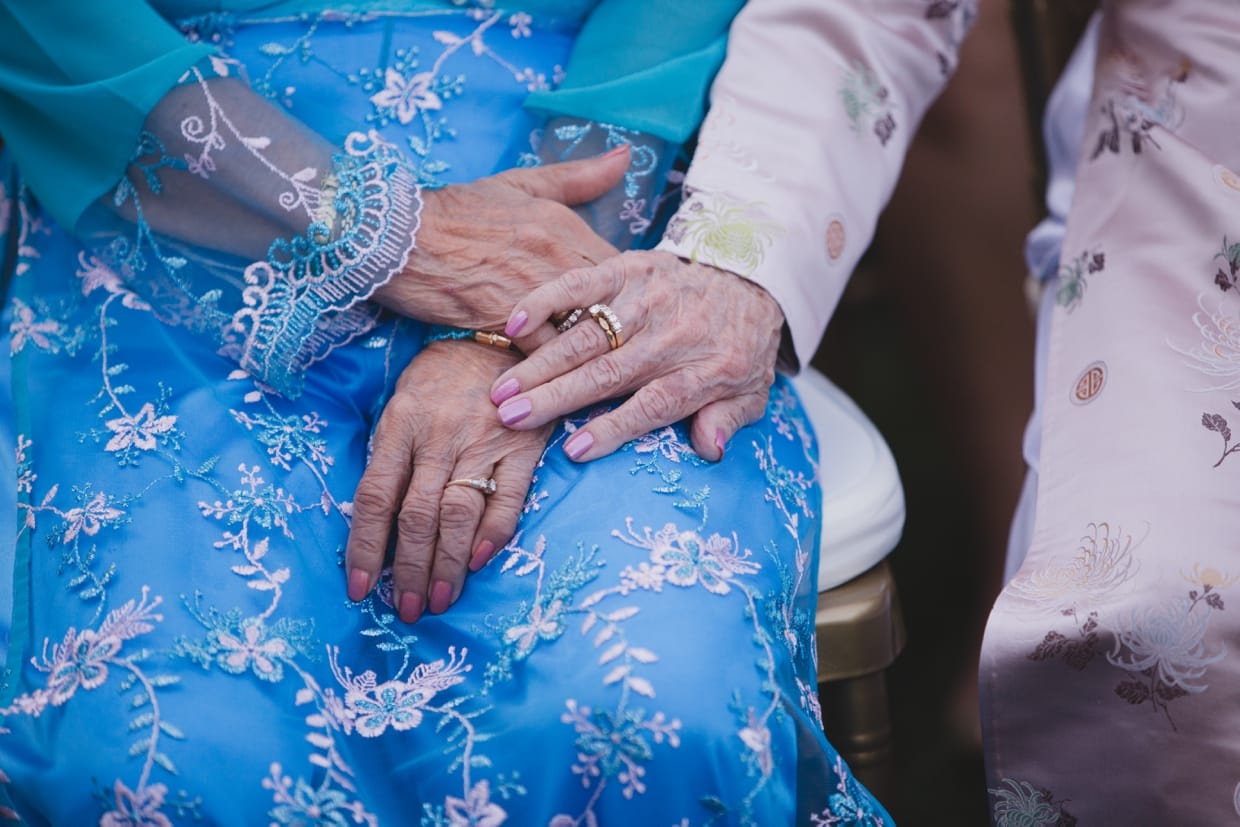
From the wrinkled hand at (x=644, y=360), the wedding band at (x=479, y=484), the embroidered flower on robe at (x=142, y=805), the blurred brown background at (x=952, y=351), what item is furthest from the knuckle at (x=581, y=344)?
the blurred brown background at (x=952, y=351)

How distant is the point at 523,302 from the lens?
2.85 ft

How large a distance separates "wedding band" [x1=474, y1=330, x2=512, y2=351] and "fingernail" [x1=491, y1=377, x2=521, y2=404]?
62mm

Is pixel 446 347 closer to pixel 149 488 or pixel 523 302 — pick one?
pixel 523 302

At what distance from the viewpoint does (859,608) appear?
985mm

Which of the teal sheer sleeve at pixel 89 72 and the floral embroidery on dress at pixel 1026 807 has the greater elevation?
the teal sheer sleeve at pixel 89 72

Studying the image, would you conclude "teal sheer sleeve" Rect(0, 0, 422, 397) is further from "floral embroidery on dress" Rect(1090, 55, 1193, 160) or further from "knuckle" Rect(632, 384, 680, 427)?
"floral embroidery on dress" Rect(1090, 55, 1193, 160)

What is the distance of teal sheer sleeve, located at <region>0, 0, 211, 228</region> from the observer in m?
0.90

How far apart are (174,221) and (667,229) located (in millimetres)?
446

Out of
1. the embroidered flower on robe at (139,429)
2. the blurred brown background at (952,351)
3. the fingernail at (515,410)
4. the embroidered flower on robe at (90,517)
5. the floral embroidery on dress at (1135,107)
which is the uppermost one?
the floral embroidery on dress at (1135,107)

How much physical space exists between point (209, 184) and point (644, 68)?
1.39ft

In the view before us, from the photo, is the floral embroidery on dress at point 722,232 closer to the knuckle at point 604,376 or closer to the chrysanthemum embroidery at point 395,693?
the knuckle at point 604,376

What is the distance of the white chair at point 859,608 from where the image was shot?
0.99 m

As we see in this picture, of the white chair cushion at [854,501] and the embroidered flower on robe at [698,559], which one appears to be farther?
the white chair cushion at [854,501]

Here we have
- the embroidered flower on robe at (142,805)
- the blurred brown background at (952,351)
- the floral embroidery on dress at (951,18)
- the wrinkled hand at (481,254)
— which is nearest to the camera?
the embroidered flower on robe at (142,805)
